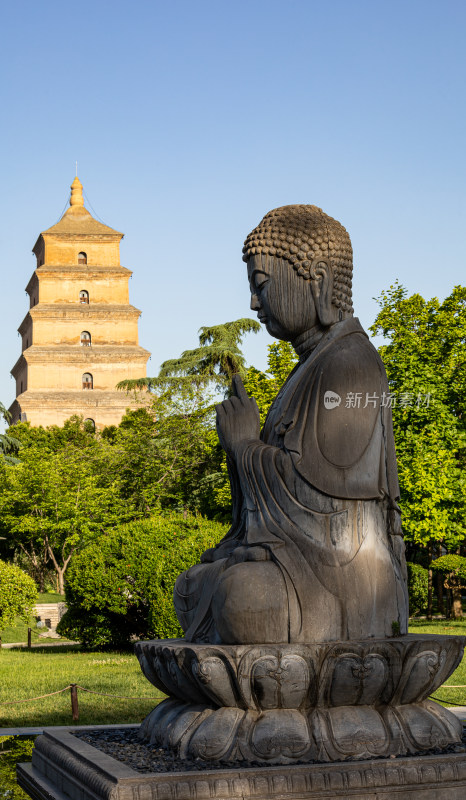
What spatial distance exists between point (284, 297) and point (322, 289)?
0.21m

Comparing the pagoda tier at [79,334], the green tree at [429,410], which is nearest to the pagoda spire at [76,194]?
the pagoda tier at [79,334]

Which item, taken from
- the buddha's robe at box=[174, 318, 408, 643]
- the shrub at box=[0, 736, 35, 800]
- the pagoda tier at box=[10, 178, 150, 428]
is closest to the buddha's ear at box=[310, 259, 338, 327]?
the buddha's robe at box=[174, 318, 408, 643]

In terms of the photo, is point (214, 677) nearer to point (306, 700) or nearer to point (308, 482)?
point (306, 700)

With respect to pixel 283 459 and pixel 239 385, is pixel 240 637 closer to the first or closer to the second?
pixel 283 459

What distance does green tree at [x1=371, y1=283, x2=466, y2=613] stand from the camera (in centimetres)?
2053

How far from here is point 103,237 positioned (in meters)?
46.4

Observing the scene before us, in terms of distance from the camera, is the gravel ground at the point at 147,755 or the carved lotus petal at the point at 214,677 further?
the carved lotus petal at the point at 214,677

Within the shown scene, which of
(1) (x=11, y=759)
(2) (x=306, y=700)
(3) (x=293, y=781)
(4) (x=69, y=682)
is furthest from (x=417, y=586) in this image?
(3) (x=293, y=781)

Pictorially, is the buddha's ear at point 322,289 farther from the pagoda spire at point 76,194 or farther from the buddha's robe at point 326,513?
the pagoda spire at point 76,194

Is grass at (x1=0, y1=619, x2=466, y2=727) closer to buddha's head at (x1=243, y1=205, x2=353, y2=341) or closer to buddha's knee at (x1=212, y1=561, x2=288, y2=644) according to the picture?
buddha's knee at (x1=212, y1=561, x2=288, y2=644)

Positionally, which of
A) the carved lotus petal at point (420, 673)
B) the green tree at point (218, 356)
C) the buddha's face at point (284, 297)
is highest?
the green tree at point (218, 356)

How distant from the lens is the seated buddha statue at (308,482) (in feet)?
14.3

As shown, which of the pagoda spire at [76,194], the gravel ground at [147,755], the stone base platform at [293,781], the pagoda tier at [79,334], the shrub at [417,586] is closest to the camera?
the stone base platform at [293,781]

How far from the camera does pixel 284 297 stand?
5.03 m
